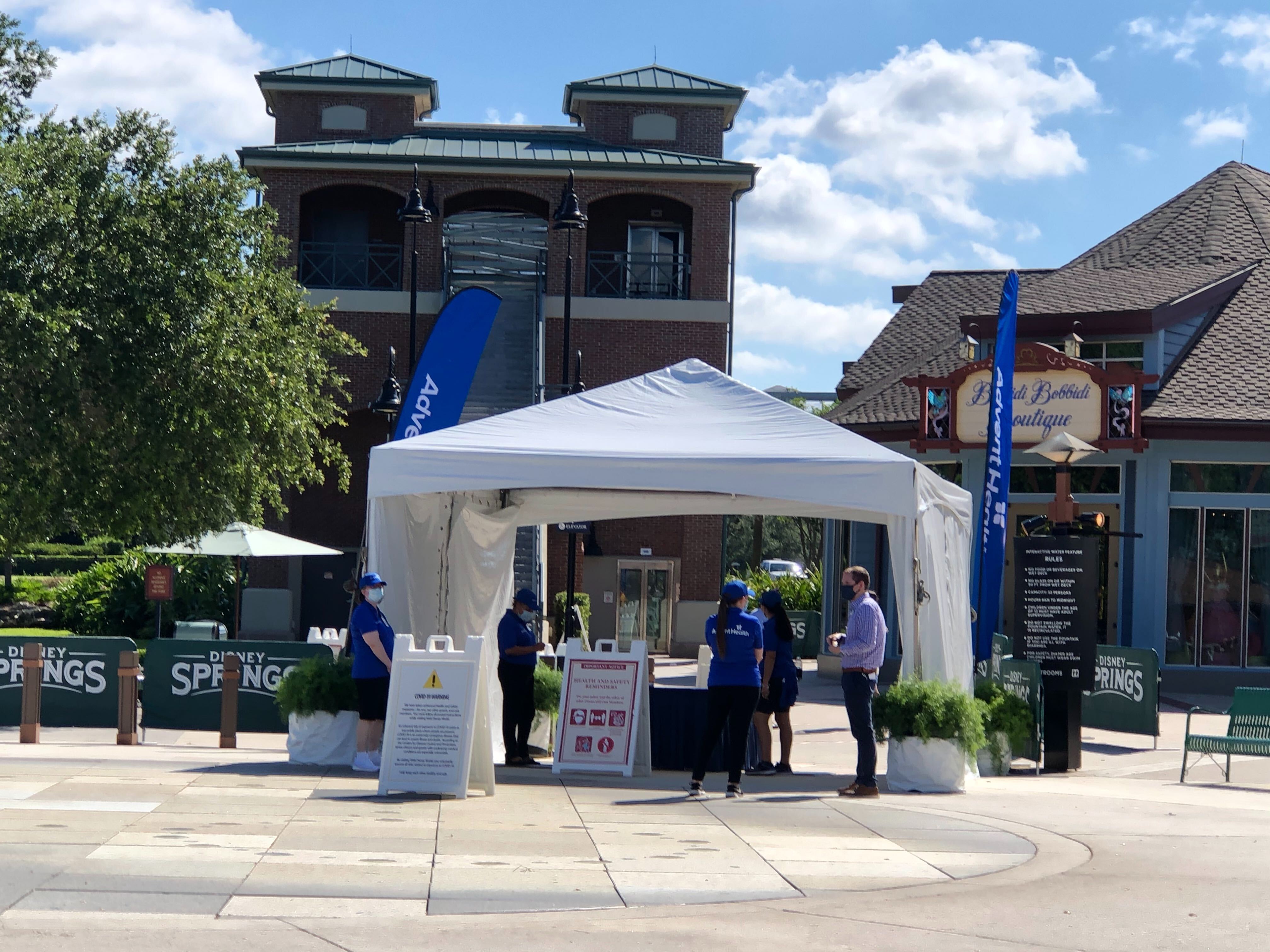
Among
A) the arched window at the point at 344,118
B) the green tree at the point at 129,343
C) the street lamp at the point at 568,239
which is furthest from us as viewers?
the arched window at the point at 344,118

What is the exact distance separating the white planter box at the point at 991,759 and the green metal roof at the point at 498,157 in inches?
903

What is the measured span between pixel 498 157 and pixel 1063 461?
21230 millimetres

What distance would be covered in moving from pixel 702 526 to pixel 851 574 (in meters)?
22.9

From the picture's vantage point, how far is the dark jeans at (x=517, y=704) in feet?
41.9

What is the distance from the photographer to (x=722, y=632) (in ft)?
36.7

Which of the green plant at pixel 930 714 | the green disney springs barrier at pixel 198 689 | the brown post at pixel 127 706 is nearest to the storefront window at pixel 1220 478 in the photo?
the green plant at pixel 930 714

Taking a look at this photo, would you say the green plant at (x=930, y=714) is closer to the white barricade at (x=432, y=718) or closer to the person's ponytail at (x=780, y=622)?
the person's ponytail at (x=780, y=622)

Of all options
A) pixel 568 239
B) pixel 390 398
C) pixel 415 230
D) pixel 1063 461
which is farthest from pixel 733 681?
pixel 568 239

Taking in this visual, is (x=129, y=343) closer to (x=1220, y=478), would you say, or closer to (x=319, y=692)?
(x=319, y=692)

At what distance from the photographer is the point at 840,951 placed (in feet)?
20.9

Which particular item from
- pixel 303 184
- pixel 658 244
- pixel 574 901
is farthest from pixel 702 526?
pixel 574 901

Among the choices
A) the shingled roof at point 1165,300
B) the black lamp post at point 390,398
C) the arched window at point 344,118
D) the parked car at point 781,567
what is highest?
the arched window at point 344,118

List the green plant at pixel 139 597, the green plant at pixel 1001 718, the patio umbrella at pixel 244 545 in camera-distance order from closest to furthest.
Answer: the green plant at pixel 1001 718 < the patio umbrella at pixel 244 545 < the green plant at pixel 139 597

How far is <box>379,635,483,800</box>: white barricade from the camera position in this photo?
10508 millimetres
